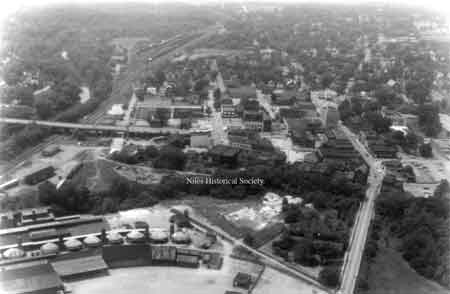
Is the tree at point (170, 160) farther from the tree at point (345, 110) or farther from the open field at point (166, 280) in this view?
the tree at point (345, 110)

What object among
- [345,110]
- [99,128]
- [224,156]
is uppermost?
[345,110]

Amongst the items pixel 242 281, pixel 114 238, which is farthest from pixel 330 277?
pixel 114 238

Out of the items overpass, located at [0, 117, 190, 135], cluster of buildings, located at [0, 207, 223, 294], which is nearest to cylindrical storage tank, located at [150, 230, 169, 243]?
cluster of buildings, located at [0, 207, 223, 294]

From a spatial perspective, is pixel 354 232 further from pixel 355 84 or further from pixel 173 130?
pixel 355 84

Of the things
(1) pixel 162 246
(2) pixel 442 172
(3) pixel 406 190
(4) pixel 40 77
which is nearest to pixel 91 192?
(1) pixel 162 246

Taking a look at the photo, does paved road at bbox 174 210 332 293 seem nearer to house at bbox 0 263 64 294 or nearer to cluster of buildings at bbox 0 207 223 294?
cluster of buildings at bbox 0 207 223 294

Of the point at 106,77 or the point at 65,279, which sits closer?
the point at 65,279

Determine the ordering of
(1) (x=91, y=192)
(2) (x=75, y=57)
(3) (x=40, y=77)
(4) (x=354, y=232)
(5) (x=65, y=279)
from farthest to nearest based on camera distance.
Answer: (2) (x=75, y=57) → (3) (x=40, y=77) → (1) (x=91, y=192) → (4) (x=354, y=232) → (5) (x=65, y=279)

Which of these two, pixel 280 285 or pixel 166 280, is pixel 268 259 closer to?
pixel 280 285
